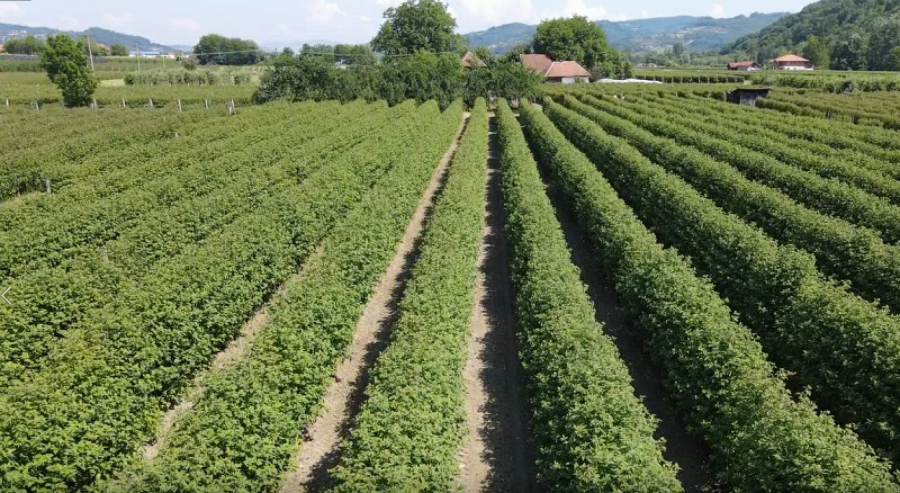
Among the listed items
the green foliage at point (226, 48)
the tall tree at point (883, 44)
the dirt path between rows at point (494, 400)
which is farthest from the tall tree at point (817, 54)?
the dirt path between rows at point (494, 400)

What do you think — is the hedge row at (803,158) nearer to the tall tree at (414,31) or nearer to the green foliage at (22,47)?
the tall tree at (414,31)

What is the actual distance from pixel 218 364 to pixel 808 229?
14.7m

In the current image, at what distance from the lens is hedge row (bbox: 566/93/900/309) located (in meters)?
12.5

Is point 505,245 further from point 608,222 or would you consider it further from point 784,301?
point 784,301

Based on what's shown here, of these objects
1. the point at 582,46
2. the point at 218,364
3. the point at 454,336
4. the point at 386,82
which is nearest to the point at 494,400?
the point at 454,336

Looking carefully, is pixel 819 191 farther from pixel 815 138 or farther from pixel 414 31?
pixel 414 31

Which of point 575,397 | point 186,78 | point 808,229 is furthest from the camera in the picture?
point 186,78

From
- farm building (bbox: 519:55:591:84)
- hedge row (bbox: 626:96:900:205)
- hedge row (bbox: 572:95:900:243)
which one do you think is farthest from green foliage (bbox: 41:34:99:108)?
farm building (bbox: 519:55:591:84)

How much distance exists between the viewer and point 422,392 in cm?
857

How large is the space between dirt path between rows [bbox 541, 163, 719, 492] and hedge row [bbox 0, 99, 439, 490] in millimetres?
6541

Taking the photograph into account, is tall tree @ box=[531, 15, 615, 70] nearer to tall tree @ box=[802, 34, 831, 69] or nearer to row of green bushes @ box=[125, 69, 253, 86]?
row of green bushes @ box=[125, 69, 253, 86]

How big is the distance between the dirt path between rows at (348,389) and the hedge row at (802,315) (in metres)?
7.84

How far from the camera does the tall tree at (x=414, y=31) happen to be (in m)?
97.8

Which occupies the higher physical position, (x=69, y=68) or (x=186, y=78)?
(x=186, y=78)
